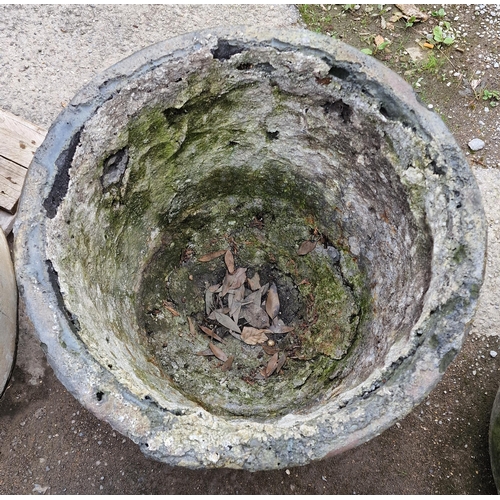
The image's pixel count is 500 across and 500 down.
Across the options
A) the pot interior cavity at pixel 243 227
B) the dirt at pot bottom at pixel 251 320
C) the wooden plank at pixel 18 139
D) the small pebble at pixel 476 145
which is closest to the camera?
the pot interior cavity at pixel 243 227

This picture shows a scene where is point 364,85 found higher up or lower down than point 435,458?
higher up

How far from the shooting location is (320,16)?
2822mm

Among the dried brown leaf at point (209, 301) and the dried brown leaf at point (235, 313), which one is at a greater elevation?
the dried brown leaf at point (209, 301)

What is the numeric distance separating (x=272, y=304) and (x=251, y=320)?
0.14 m

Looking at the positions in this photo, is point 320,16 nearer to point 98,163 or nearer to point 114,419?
point 98,163

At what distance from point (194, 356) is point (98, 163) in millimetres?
1054

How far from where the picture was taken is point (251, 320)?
2.33 meters

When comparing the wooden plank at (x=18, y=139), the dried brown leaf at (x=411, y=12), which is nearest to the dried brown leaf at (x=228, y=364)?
the wooden plank at (x=18, y=139)

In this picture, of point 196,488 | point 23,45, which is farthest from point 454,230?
point 23,45

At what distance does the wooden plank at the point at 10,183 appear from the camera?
222 cm

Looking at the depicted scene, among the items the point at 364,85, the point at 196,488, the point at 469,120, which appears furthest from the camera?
the point at 469,120

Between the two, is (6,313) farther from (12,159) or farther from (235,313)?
(235,313)

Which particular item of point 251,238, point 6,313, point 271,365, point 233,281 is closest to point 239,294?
point 233,281

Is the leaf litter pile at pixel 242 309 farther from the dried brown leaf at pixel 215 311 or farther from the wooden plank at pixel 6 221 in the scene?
the wooden plank at pixel 6 221
